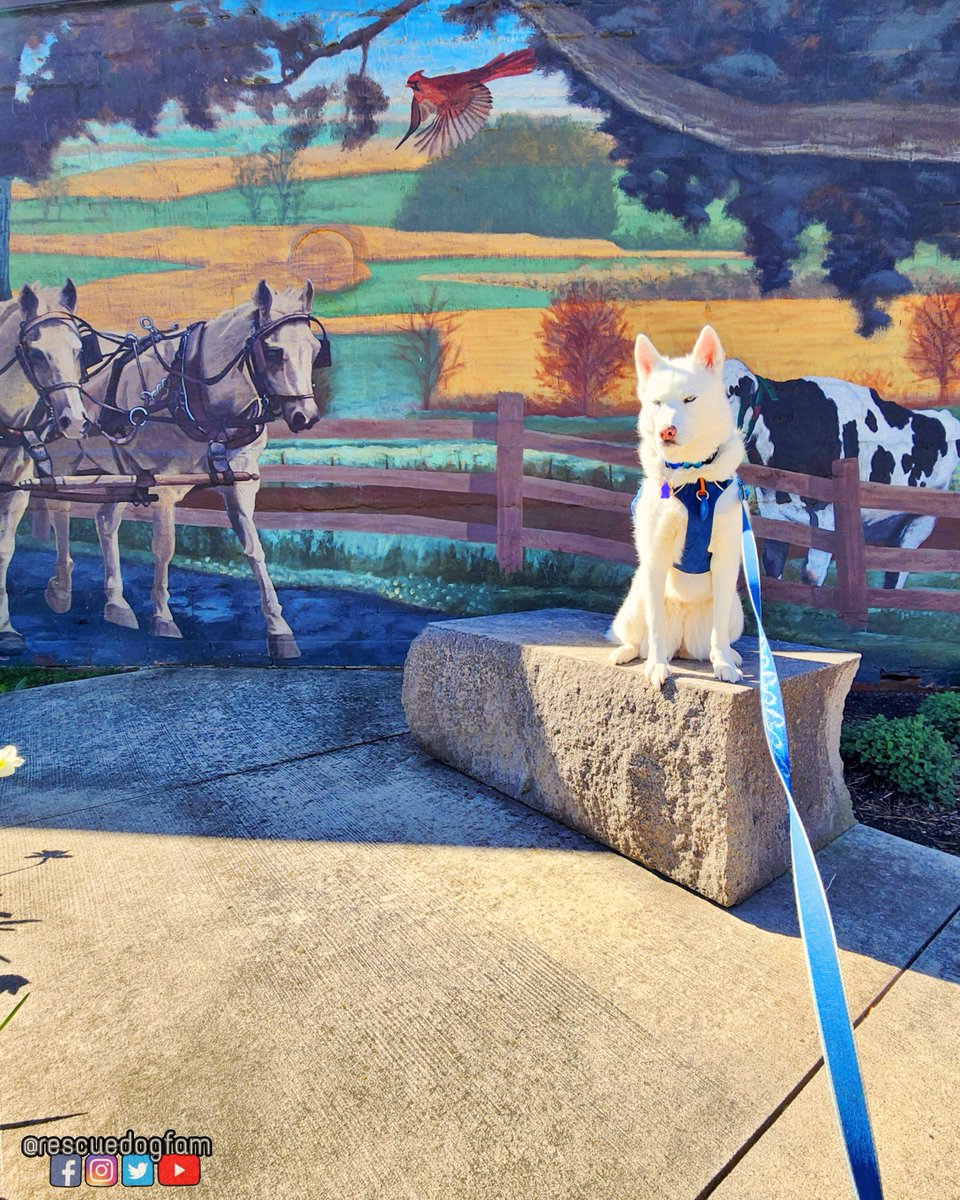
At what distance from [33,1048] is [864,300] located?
5777mm

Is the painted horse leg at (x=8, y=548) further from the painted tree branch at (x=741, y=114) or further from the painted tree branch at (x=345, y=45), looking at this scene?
the painted tree branch at (x=741, y=114)

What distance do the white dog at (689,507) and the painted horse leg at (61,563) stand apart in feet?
15.9

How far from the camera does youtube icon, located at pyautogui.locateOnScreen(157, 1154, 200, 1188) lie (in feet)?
5.04

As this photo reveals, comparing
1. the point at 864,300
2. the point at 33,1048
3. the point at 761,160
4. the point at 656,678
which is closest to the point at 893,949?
the point at 656,678

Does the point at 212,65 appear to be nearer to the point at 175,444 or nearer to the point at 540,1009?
the point at 175,444

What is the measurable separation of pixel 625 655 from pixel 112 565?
177 inches

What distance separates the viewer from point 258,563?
5582 mm

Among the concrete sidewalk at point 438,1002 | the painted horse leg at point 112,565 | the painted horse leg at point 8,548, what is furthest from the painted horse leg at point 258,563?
the concrete sidewalk at point 438,1002

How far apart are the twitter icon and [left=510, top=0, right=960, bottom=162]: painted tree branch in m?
5.91

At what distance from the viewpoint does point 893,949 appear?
226 cm

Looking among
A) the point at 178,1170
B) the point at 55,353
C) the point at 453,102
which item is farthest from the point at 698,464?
the point at 55,353

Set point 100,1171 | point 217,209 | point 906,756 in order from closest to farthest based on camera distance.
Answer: point 100,1171 → point 906,756 → point 217,209

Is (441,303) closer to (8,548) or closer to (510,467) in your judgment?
(510,467)

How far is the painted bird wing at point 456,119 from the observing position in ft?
16.7
